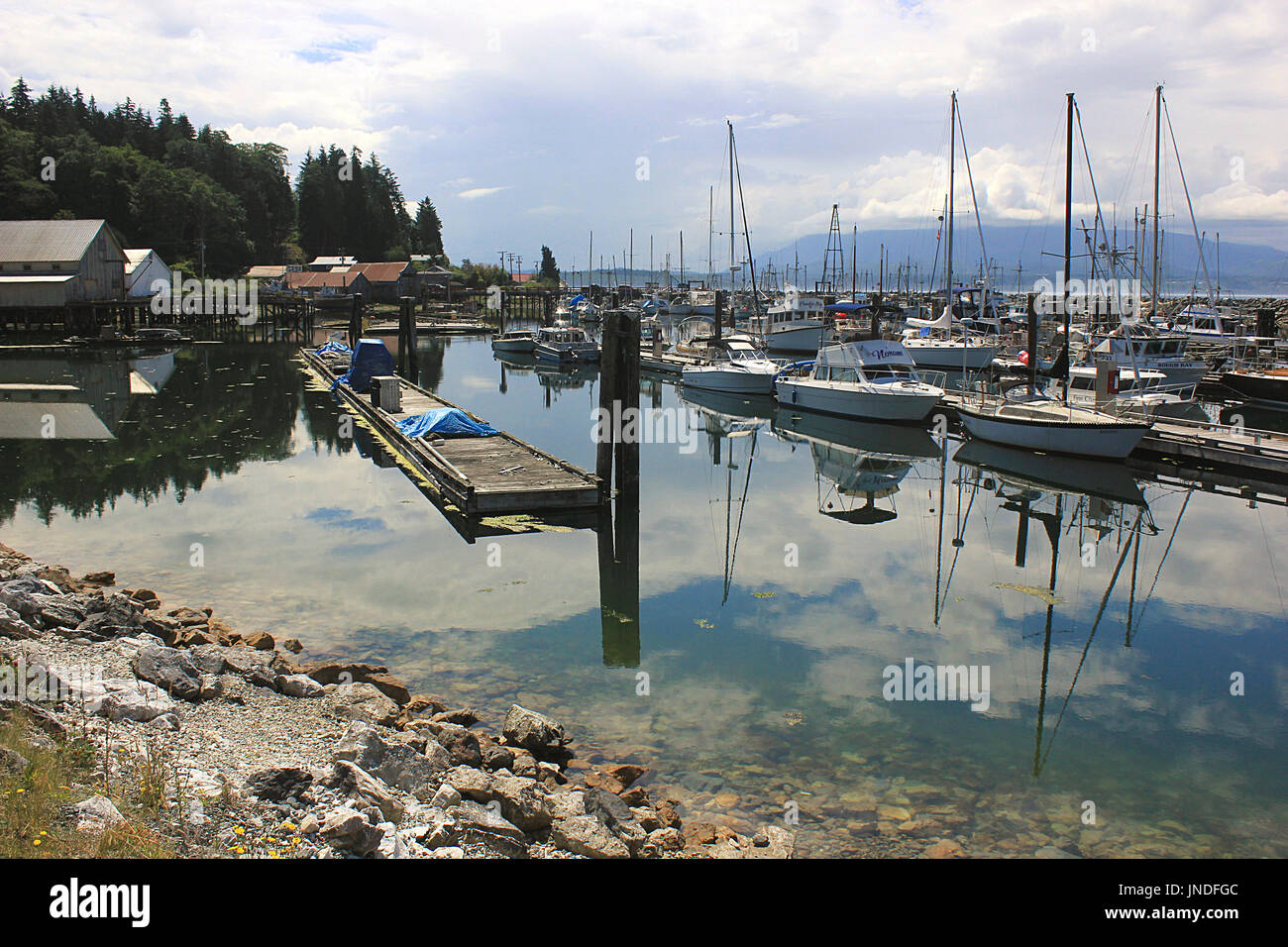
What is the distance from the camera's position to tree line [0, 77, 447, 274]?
294 ft

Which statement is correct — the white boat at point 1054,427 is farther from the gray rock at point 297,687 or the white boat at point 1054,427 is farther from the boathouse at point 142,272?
the boathouse at point 142,272

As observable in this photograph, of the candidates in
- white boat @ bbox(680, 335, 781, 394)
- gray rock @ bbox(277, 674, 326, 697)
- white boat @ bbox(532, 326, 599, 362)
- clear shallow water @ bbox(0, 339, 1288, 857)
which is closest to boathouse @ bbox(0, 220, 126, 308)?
white boat @ bbox(532, 326, 599, 362)

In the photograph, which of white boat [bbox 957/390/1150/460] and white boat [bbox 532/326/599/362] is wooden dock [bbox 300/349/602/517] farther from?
white boat [bbox 532/326/599/362]

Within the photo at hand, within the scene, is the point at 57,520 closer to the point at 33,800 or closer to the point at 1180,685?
the point at 33,800

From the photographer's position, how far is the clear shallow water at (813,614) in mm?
8922

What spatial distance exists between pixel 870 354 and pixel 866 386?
2135 mm

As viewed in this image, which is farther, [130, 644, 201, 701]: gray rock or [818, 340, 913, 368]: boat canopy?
[818, 340, 913, 368]: boat canopy

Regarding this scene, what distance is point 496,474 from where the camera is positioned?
20.4 m

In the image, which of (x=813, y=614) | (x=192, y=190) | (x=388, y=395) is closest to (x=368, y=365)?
(x=388, y=395)

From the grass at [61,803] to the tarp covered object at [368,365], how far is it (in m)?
30.6

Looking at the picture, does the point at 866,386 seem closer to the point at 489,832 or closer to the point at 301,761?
the point at 301,761

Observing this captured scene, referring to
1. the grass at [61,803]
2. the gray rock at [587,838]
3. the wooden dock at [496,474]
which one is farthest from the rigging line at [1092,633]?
the wooden dock at [496,474]

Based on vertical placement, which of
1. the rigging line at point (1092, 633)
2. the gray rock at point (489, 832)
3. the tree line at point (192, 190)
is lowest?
the rigging line at point (1092, 633)

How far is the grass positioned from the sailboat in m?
25.2
